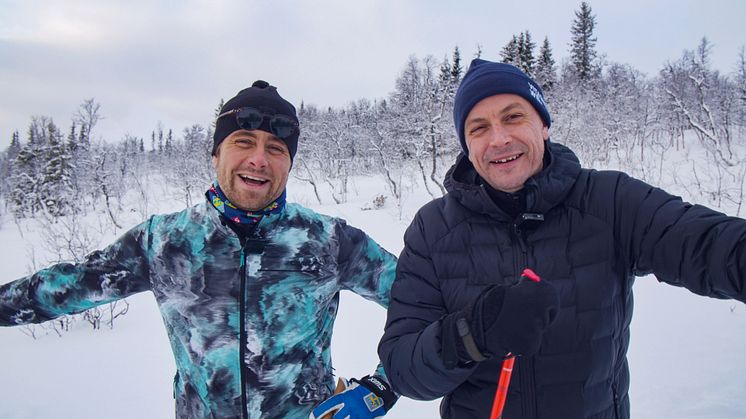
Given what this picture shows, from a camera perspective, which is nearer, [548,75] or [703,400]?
[703,400]

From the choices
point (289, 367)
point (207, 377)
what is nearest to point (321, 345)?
point (289, 367)

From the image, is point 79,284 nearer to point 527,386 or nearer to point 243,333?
point 243,333

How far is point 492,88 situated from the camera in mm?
1503

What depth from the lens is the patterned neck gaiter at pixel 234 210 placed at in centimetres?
167

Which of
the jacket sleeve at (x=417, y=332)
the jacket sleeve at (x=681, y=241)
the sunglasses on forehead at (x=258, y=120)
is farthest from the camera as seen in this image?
the sunglasses on forehead at (x=258, y=120)

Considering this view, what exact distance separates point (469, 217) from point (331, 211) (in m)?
19.9

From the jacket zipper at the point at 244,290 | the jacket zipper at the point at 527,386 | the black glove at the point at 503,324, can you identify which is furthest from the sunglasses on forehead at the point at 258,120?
the jacket zipper at the point at 527,386

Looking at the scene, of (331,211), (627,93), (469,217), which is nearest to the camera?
(469,217)

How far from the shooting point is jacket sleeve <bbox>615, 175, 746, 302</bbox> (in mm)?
983

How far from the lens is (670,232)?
114cm

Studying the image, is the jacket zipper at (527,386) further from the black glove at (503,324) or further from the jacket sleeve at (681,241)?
the jacket sleeve at (681,241)

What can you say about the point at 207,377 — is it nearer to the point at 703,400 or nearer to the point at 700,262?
the point at 700,262

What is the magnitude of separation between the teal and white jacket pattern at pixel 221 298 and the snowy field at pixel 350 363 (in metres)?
2.13

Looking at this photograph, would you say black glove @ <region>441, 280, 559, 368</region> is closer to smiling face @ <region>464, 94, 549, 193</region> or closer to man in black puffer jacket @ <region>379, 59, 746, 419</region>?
man in black puffer jacket @ <region>379, 59, 746, 419</region>
